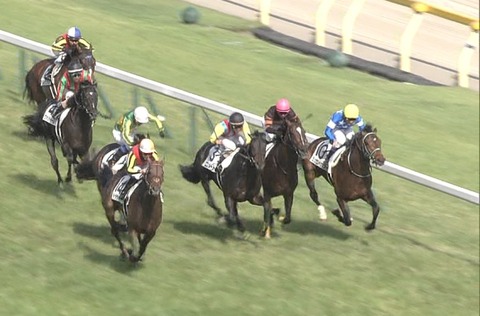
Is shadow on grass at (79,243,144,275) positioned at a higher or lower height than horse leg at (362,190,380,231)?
lower

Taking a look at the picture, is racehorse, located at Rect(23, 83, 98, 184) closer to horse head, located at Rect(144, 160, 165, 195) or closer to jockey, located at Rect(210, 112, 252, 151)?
jockey, located at Rect(210, 112, 252, 151)

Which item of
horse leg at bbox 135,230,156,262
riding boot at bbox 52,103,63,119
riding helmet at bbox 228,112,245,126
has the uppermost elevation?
riding helmet at bbox 228,112,245,126

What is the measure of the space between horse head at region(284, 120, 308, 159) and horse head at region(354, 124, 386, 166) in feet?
4.20

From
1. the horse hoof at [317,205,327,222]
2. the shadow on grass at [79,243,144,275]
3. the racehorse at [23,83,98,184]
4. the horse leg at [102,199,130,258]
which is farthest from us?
the horse hoof at [317,205,327,222]

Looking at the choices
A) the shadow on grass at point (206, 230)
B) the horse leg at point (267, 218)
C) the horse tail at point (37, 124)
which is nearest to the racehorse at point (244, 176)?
the horse leg at point (267, 218)

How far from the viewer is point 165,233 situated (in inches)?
583

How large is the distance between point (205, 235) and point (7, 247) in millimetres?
2958

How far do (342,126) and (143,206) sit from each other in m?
4.71

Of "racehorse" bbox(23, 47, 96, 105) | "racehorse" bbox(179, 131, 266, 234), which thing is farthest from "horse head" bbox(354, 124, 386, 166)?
"racehorse" bbox(23, 47, 96, 105)

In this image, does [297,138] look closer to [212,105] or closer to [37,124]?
[212,105]

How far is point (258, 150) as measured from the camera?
45.8 feet

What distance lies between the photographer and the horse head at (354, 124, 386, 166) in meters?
15.0

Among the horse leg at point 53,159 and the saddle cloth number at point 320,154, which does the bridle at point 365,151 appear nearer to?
the saddle cloth number at point 320,154

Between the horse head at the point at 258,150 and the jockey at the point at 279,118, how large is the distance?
0.41 metres
